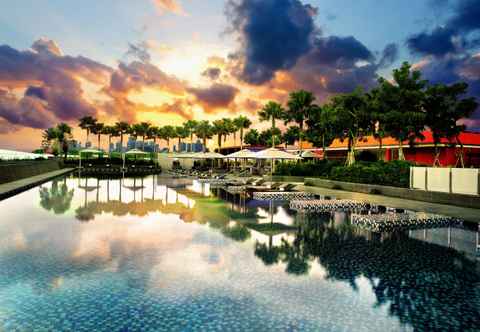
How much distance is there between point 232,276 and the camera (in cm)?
618

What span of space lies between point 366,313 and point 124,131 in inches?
4150

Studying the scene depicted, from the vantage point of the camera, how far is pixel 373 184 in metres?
21.9

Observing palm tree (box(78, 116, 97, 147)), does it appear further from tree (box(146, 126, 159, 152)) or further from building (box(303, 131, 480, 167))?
building (box(303, 131, 480, 167))

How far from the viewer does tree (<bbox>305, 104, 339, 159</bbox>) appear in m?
32.9

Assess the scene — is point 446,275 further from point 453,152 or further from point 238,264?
point 453,152

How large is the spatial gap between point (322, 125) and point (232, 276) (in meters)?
30.2

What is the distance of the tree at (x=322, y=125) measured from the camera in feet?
108

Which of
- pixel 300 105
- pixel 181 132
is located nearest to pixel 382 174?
pixel 300 105

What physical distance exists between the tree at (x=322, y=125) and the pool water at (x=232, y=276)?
895 inches

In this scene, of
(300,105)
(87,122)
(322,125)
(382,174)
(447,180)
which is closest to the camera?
(447,180)

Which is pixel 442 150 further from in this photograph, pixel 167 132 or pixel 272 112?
pixel 167 132

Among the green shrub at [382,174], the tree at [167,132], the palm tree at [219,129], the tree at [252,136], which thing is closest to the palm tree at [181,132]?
the tree at [167,132]

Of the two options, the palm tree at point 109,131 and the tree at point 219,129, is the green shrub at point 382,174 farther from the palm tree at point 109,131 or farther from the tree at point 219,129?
the palm tree at point 109,131

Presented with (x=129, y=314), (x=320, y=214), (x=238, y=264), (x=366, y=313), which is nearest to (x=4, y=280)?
(x=129, y=314)
